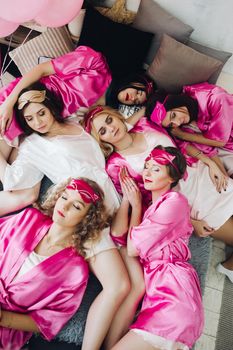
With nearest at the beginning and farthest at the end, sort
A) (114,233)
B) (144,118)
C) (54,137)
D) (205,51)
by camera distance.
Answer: (114,233)
(54,137)
(144,118)
(205,51)

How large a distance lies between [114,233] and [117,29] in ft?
4.08

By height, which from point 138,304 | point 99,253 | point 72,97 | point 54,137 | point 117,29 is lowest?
point 138,304

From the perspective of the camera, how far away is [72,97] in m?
1.98

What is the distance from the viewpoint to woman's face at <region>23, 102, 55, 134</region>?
1771mm

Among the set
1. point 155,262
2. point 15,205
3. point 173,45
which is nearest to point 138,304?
point 155,262

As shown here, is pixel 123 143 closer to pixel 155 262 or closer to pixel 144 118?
pixel 144 118

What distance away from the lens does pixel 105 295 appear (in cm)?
154

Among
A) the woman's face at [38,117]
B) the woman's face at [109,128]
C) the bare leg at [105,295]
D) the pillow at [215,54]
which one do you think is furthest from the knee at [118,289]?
the pillow at [215,54]

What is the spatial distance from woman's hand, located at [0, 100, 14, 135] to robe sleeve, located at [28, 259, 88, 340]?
0.78 m

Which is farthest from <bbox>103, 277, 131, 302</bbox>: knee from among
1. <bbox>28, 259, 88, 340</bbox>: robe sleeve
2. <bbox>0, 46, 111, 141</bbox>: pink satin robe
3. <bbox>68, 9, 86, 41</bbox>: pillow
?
<bbox>68, 9, 86, 41</bbox>: pillow

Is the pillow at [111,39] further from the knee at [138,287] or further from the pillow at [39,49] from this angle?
the knee at [138,287]

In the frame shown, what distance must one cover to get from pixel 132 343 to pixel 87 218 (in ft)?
1.76

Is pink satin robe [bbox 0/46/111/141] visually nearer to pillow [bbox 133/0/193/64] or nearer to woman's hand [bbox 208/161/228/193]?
pillow [bbox 133/0/193/64]

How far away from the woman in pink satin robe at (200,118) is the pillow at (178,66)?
8 cm
